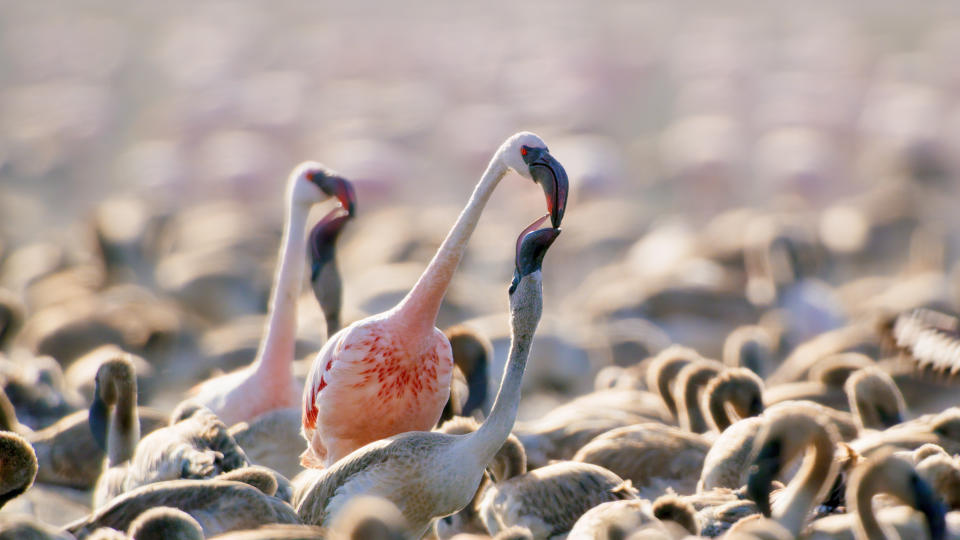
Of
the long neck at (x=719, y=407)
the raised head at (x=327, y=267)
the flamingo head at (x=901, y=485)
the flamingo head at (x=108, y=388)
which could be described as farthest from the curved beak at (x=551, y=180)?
the flamingo head at (x=108, y=388)

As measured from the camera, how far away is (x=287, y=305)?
8.25 meters

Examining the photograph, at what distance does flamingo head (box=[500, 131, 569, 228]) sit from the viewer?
6422mm

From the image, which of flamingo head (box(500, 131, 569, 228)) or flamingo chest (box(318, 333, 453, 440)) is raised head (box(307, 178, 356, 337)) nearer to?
flamingo chest (box(318, 333, 453, 440))

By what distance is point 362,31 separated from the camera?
45344mm

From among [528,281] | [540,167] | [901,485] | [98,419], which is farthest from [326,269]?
[901,485]

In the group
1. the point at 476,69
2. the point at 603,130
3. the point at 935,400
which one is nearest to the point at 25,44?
the point at 476,69

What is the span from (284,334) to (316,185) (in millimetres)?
823

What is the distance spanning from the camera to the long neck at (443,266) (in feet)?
22.4

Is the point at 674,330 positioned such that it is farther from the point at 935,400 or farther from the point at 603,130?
the point at 603,130

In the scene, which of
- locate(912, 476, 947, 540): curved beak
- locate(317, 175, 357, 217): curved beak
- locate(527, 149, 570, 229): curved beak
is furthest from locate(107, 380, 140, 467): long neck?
locate(912, 476, 947, 540): curved beak

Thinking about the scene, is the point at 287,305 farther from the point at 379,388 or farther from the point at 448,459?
the point at 448,459

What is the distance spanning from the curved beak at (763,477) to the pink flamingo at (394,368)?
1.64 m

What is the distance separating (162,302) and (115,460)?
7.53 meters

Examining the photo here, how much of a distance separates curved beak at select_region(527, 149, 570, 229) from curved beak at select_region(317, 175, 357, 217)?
169cm
